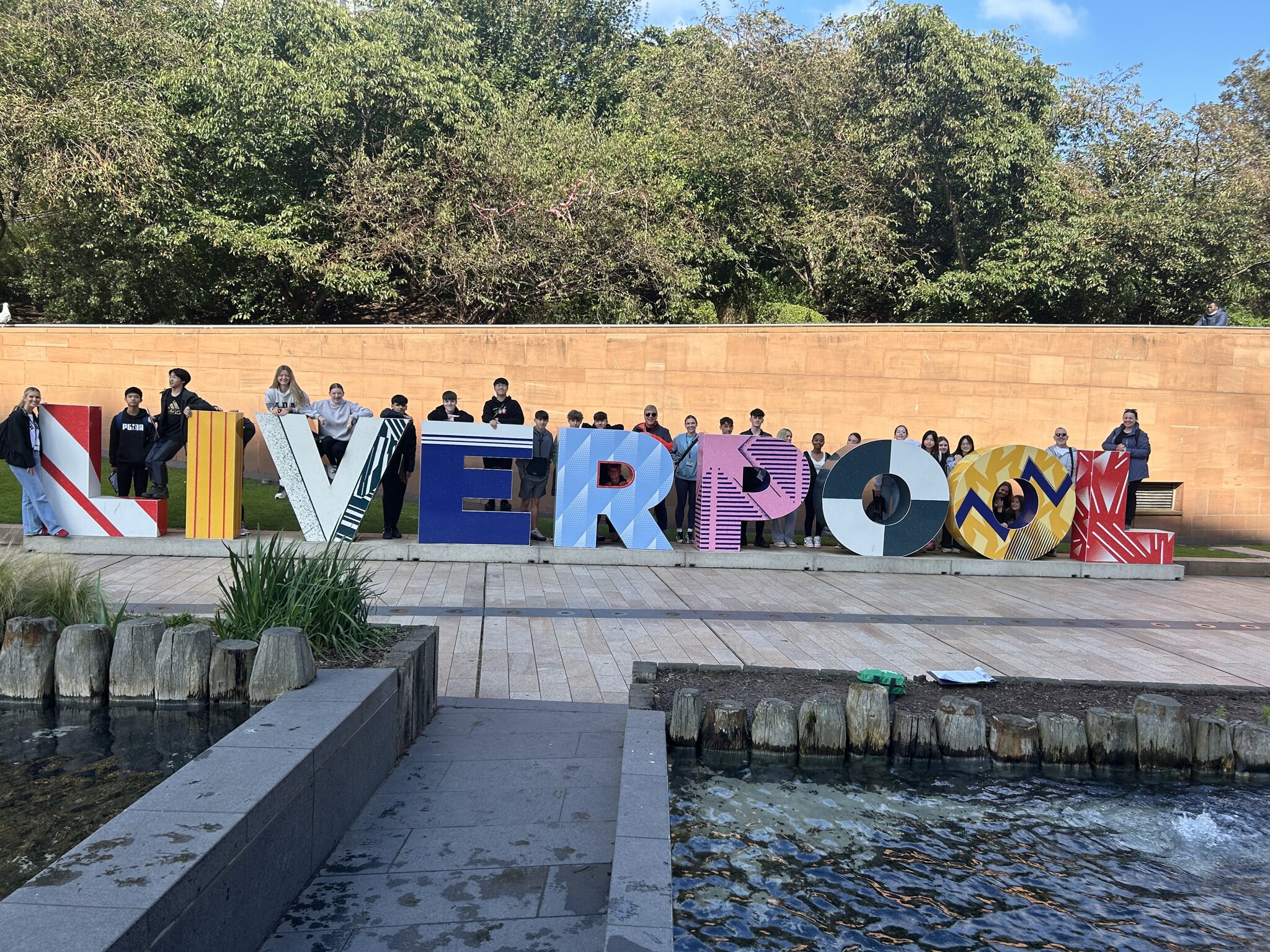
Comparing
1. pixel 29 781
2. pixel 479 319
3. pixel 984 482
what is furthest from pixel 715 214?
pixel 29 781

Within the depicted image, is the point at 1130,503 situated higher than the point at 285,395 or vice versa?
the point at 285,395

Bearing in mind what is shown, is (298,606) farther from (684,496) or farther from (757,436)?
(684,496)

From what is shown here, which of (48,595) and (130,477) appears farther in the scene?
(130,477)

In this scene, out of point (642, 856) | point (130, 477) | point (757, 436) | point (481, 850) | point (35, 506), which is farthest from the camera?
point (757, 436)

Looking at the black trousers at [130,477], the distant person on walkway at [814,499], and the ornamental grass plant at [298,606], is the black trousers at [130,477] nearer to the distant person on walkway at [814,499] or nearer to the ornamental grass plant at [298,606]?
the ornamental grass plant at [298,606]

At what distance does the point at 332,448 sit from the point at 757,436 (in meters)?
5.37

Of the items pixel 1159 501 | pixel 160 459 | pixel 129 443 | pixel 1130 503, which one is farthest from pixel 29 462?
pixel 1159 501

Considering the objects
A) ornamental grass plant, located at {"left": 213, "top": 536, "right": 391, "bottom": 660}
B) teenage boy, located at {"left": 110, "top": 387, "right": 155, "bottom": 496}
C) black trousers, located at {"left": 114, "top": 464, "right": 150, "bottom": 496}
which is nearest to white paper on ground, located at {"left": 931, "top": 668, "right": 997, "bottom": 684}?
ornamental grass plant, located at {"left": 213, "top": 536, "right": 391, "bottom": 660}

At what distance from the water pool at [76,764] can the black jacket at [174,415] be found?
26.0 ft

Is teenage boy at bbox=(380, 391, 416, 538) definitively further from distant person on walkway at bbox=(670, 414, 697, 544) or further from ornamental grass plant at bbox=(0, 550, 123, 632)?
ornamental grass plant at bbox=(0, 550, 123, 632)

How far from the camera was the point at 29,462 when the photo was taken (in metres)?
11.9

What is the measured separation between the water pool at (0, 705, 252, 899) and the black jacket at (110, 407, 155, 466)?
7846 mm

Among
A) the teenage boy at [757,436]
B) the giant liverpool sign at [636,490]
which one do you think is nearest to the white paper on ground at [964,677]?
the giant liverpool sign at [636,490]

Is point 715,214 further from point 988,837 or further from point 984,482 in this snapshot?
point 988,837
